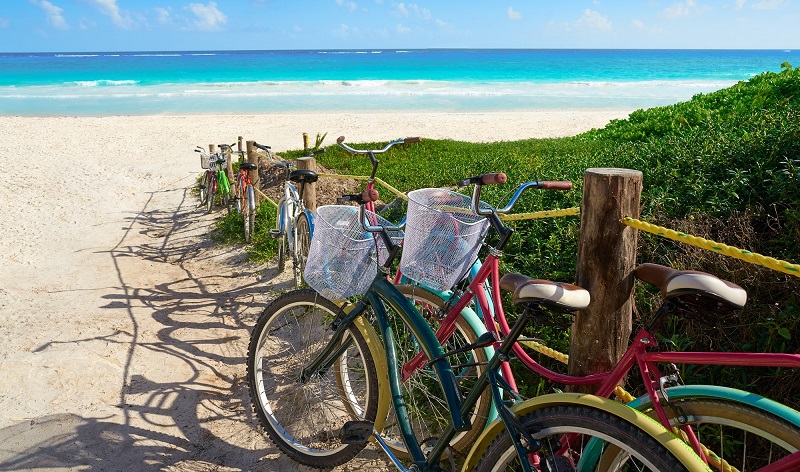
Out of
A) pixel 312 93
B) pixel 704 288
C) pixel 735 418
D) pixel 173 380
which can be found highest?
pixel 312 93

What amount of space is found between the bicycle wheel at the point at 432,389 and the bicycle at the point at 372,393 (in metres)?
0.15

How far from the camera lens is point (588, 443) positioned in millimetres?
1934

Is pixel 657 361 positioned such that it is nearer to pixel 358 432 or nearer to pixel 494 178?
pixel 494 178

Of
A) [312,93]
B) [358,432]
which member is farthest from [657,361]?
[312,93]

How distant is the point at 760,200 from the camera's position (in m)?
3.82

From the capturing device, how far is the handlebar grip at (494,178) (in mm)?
2646

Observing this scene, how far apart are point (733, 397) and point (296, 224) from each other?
4.38 meters

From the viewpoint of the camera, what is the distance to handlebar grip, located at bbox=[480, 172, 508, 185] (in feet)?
8.68

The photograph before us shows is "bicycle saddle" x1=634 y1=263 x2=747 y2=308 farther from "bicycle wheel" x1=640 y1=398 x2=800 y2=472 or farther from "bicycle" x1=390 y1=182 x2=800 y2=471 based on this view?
"bicycle wheel" x1=640 y1=398 x2=800 y2=472

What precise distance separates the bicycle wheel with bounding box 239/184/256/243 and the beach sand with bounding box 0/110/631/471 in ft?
1.15

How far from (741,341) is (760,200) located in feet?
3.80

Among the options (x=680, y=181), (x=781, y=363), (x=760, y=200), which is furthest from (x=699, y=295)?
(x=680, y=181)

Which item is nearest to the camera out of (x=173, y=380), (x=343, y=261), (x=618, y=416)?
(x=618, y=416)

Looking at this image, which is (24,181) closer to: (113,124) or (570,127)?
(113,124)
